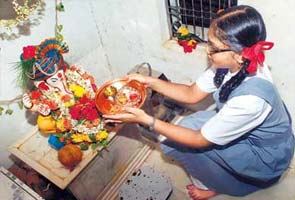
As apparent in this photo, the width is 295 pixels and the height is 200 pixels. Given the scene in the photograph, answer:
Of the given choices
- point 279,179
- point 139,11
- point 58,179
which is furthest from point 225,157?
point 139,11

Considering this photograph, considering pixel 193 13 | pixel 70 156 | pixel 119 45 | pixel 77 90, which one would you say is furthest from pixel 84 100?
pixel 193 13

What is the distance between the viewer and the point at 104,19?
2.02 m

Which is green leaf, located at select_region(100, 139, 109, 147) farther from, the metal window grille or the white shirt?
the metal window grille

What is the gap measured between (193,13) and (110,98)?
649mm

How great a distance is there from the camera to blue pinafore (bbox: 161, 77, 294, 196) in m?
1.29

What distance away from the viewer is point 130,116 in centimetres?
146

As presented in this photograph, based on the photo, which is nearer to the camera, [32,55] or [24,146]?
[32,55]

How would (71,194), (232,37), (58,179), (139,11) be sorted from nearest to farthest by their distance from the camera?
(232,37) < (58,179) < (71,194) < (139,11)

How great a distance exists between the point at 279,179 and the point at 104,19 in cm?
137

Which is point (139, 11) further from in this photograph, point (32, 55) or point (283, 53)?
point (283, 53)

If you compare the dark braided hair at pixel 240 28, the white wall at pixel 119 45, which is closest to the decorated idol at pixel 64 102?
the white wall at pixel 119 45

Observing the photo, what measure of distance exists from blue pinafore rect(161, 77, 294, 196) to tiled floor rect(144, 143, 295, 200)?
6 cm

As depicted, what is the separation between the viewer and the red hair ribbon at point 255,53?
110 centimetres

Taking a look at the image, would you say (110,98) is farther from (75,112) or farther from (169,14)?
(169,14)
